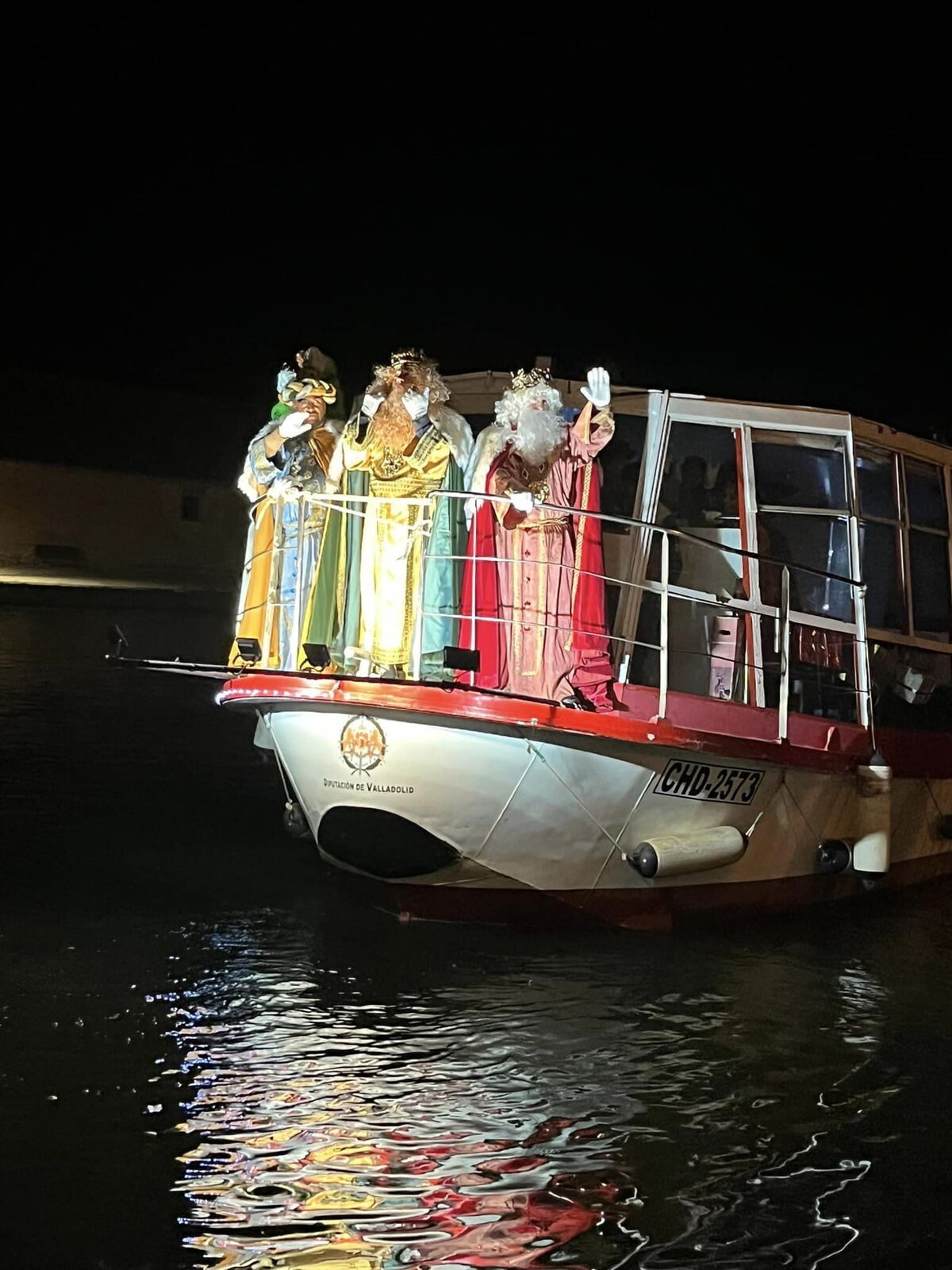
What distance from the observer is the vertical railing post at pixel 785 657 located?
9.32 metres

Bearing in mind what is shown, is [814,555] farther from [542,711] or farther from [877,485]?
[542,711]

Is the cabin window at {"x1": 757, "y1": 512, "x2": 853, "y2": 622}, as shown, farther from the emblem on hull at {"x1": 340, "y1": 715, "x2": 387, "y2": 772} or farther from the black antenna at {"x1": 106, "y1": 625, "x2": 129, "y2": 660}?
the black antenna at {"x1": 106, "y1": 625, "x2": 129, "y2": 660}

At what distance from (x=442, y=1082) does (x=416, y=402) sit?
12.9 ft

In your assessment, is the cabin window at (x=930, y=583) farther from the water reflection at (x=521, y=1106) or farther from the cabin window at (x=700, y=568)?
the water reflection at (x=521, y=1106)

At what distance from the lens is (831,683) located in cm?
1052

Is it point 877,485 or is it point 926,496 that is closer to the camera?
point 877,485

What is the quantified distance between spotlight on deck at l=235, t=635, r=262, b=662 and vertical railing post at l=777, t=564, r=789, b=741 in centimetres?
298

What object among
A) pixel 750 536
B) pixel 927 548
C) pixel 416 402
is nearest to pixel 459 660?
pixel 416 402

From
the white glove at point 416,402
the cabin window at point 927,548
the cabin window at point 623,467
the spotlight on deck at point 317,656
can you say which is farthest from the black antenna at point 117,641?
the cabin window at point 927,548

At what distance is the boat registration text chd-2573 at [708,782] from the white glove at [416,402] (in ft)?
7.85

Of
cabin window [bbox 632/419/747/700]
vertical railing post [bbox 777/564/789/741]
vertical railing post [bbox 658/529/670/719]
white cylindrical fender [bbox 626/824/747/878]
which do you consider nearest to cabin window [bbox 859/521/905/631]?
cabin window [bbox 632/419/747/700]

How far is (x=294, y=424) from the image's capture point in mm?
9430

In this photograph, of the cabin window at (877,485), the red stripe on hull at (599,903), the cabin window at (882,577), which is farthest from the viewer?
the cabin window at (882,577)

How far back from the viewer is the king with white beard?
895 cm
